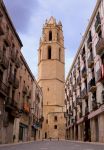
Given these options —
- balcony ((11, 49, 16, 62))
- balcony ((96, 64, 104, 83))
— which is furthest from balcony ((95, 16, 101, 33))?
balcony ((11, 49, 16, 62))

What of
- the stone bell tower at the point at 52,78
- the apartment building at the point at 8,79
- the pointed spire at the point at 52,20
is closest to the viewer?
the apartment building at the point at 8,79

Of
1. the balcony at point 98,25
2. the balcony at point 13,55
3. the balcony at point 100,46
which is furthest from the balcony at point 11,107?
the balcony at point 98,25

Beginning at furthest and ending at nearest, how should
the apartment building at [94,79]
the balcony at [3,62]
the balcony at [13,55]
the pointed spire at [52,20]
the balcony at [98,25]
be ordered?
the pointed spire at [52,20], the balcony at [98,25], the balcony at [13,55], the apartment building at [94,79], the balcony at [3,62]

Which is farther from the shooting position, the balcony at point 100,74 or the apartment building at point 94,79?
the apartment building at point 94,79

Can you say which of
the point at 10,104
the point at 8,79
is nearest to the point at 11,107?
the point at 10,104

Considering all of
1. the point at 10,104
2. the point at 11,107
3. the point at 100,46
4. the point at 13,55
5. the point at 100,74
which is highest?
the point at 100,46

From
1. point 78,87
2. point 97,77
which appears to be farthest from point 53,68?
point 97,77

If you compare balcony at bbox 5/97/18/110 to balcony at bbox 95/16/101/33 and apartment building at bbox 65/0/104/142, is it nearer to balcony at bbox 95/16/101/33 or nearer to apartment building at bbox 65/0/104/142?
apartment building at bbox 65/0/104/142

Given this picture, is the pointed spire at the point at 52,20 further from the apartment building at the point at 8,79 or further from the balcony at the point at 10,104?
the balcony at the point at 10,104

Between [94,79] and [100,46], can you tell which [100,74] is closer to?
[100,46]

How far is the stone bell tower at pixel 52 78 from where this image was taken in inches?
2852

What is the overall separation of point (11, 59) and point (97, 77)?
9.98 metres

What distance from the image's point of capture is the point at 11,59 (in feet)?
91.8

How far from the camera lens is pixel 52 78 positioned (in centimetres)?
7725
